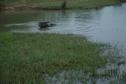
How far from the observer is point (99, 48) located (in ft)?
61.9

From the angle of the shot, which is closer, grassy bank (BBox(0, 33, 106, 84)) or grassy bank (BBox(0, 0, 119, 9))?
grassy bank (BBox(0, 33, 106, 84))

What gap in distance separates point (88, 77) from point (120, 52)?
5.28 m

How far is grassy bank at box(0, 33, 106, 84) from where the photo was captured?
13.7 m

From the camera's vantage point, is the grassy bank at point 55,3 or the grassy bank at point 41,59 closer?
the grassy bank at point 41,59

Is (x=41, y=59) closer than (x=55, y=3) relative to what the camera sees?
Yes

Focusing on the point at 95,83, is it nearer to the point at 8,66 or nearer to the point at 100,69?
the point at 100,69

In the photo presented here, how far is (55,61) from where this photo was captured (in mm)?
15664

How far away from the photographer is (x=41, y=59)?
1599 cm

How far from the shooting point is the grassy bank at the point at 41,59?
13.7m

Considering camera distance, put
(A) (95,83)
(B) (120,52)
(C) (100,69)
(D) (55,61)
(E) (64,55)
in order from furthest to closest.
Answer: (B) (120,52)
(E) (64,55)
(D) (55,61)
(C) (100,69)
(A) (95,83)

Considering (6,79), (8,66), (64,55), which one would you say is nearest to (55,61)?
(64,55)

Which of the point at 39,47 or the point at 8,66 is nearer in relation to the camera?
the point at 8,66

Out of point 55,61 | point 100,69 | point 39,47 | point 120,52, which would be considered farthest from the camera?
point 39,47

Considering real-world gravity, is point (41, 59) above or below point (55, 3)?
below
